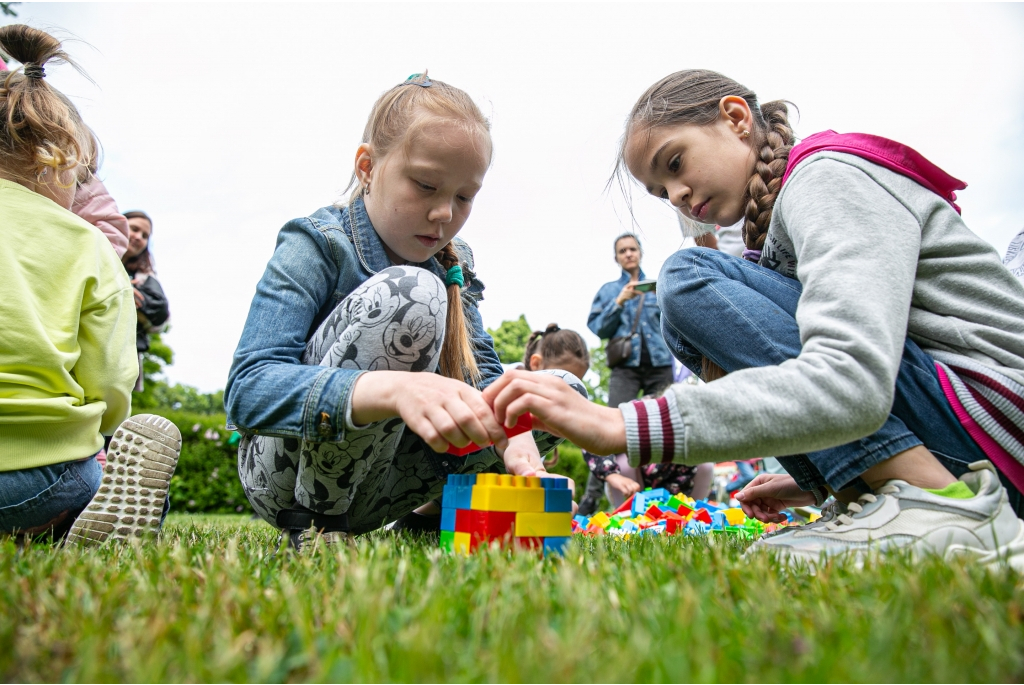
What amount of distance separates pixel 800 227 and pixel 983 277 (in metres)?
0.47

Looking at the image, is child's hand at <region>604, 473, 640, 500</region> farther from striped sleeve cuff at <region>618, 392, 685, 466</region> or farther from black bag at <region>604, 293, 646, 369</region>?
striped sleeve cuff at <region>618, 392, 685, 466</region>

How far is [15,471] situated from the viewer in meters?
1.87

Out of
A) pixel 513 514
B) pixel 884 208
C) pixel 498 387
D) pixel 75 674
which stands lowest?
pixel 75 674

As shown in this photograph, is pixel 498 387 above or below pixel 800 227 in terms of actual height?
below

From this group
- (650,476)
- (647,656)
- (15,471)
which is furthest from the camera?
(650,476)

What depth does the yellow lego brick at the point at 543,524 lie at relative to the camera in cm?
149

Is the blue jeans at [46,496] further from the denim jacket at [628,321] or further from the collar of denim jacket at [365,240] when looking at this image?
the denim jacket at [628,321]

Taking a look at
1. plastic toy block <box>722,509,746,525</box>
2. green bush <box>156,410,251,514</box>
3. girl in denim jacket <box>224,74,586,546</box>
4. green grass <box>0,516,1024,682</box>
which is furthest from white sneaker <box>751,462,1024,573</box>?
green bush <box>156,410,251,514</box>

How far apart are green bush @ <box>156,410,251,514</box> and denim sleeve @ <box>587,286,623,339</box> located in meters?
4.37

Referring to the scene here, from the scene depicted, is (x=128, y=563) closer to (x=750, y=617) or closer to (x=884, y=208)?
(x=750, y=617)

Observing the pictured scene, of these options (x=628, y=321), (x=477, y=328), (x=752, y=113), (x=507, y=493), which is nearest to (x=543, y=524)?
(x=507, y=493)

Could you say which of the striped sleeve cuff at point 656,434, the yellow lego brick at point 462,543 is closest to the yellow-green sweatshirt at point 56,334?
the yellow lego brick at point 462,543

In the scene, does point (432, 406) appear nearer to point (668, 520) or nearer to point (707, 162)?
point (707, 162)

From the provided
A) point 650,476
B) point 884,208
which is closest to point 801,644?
point 884,208
